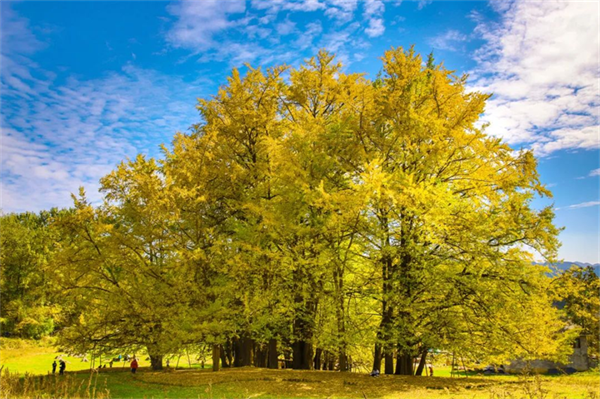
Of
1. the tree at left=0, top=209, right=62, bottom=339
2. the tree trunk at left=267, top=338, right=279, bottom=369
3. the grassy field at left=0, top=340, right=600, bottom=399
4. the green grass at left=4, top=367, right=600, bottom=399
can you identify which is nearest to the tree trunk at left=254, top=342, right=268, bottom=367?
the tree trunk at left=267, top=338, right=279, bottom=369

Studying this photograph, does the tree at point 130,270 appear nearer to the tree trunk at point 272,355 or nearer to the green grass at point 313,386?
the green grass at point 313,386

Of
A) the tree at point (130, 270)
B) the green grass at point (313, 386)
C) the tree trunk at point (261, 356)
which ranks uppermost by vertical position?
the tree at point (130, 270)

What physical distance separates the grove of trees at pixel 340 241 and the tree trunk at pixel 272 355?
1717mm

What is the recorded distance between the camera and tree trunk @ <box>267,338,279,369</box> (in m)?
16.6

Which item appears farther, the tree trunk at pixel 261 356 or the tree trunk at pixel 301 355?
the tree trunk at pixel 261 356

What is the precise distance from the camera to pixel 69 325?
14984 millimetres

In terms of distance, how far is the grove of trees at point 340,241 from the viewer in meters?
12.4

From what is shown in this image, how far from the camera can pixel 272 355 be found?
1683cm

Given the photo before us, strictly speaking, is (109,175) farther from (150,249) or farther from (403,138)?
(403,138)

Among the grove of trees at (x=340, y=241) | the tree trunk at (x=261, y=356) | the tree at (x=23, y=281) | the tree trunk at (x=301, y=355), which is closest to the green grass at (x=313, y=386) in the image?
the grove of trees at (x=340, y=241)

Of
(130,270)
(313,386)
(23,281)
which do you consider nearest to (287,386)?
(313,386)

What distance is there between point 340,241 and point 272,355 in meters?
6.51

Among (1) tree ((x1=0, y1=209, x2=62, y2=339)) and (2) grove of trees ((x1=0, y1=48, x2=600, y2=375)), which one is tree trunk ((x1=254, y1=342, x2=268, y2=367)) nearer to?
(2) grove of trees ((x1=0, y1=48, x2=600, y2=375))

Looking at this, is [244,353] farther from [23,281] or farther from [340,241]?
[23,281]
